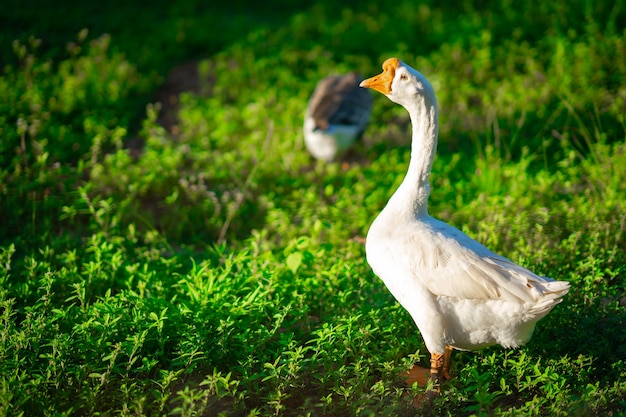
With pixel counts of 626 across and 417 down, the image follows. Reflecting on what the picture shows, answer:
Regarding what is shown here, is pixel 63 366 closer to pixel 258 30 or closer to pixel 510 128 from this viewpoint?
pixel 510 128

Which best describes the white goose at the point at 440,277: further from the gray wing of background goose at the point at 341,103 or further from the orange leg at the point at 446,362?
the gray wing of background goose at the point at 341,103

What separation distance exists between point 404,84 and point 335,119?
2.56 meters

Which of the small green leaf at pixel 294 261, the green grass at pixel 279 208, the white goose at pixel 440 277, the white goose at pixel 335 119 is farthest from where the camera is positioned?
the white goose at pixel 335 119

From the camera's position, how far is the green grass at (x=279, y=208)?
3.04 metres

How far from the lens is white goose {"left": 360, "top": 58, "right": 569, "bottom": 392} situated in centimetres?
289

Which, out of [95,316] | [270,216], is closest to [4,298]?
[95,316]

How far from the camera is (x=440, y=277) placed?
2975 mm

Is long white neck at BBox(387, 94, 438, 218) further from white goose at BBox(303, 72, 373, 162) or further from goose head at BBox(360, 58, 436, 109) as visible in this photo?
white goose at BBox(303, 72, 373, 162)

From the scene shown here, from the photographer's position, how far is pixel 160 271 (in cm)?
410

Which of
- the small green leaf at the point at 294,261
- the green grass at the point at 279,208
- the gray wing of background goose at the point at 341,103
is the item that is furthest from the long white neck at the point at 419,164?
the gray wing of background goose at the point at 341,103

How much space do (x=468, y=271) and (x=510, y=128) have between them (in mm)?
3438

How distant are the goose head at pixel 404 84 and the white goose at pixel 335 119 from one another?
2.37 metres

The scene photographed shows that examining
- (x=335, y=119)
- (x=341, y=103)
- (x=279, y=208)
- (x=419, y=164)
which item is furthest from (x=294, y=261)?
(x=341, y=103)

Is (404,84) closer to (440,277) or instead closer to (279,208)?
(440,277)
